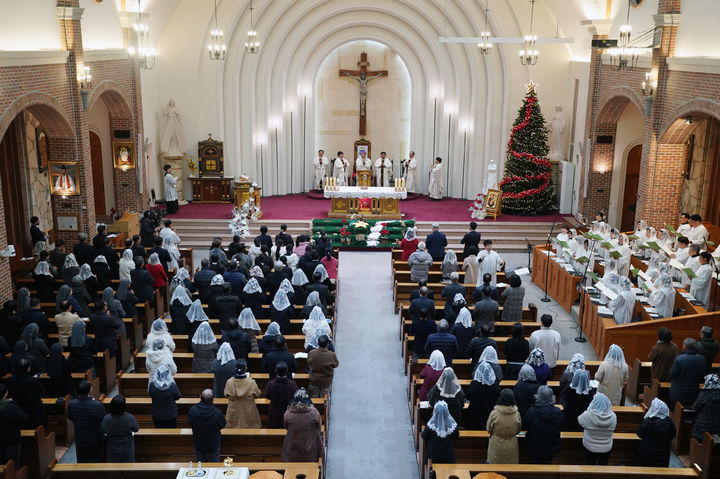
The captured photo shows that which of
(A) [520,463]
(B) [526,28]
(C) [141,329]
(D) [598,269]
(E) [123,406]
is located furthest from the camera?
(B) [526,28]

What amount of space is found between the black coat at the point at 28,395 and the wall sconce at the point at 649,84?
14.1m

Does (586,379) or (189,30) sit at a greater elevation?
(189,30)

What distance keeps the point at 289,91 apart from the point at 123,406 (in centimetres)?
1782

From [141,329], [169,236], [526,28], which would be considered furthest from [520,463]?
[526,28]

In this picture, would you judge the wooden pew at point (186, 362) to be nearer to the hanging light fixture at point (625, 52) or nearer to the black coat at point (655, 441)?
the black coat at point (655, 441)

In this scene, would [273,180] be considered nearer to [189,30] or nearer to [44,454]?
[189,30]

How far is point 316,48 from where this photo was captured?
968 inches

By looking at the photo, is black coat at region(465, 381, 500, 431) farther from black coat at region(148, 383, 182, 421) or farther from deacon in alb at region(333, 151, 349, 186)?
deacon in alb at region(333, 151, 349, 186)

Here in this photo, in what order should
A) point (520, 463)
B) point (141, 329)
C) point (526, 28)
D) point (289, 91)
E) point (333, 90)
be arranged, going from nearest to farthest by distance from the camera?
1. point (520, 463)
2. point (141, 329)
3. point (526, 28)
4. point (289, 91)
5. point (333, 90)

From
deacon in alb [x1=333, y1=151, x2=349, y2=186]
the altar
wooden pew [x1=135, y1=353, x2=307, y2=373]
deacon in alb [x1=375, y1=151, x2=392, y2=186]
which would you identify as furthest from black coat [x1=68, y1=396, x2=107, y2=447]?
deacon in alb [x1=375, y1=151, x2=392, y2=186]

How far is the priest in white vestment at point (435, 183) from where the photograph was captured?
944 inches

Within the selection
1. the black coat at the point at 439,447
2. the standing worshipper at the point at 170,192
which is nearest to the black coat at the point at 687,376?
the black coat at the point at 439,447

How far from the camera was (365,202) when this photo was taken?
21641 mm

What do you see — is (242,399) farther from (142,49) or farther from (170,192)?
(142,49)
